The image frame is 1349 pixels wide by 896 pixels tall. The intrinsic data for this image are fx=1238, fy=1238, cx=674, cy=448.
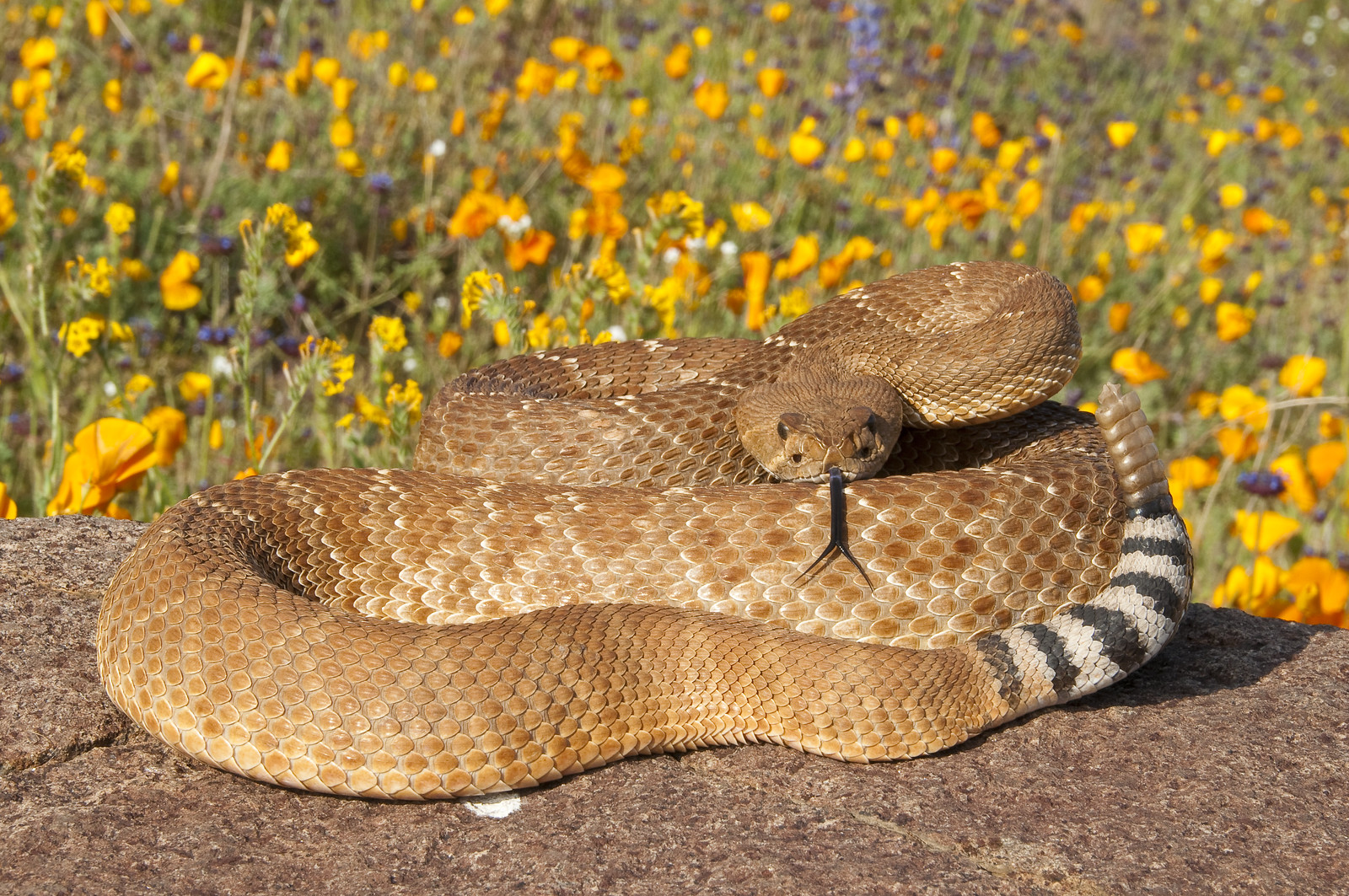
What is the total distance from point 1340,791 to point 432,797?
273 centimetres

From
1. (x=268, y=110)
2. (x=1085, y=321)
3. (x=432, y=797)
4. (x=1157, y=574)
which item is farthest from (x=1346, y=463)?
(x=268, y=110)

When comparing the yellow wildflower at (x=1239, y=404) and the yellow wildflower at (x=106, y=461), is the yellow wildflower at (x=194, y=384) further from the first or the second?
the yellow wildflower at (x=1239, y=404)

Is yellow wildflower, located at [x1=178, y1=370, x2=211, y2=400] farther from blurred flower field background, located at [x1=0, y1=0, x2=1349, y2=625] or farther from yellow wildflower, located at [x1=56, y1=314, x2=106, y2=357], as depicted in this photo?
yellow wildflower, located at [x1=56, y1=314, x2=106, y2=357]

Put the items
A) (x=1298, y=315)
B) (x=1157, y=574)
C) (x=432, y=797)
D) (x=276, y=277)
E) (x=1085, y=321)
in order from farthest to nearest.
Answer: (x=1298, y=315) → (x=1085, y=321) → (x=276, y=277) → (x=1157, y=574) → (x=432, y=797)

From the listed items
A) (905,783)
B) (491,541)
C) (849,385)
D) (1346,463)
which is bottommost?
(1346,463)

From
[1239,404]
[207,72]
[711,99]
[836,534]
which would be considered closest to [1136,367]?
[1239,404]

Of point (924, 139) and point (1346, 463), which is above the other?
point (924, 139)

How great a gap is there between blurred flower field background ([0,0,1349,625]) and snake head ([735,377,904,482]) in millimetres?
1797

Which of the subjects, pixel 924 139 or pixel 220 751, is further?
pixel 924 139

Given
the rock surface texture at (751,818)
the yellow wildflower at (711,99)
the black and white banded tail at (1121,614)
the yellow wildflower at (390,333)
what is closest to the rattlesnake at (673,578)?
the black and white banded tail at (1121,614)

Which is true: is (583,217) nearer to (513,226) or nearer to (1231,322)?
(513,226)

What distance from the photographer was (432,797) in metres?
3.59

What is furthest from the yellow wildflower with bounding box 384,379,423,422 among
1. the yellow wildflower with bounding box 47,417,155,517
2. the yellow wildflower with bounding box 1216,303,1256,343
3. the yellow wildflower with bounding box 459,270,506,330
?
the yellow wildflower with bounding box 1216,303,1256,343

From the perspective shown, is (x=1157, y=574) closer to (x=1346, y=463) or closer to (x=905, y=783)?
(x=905, y=783)
